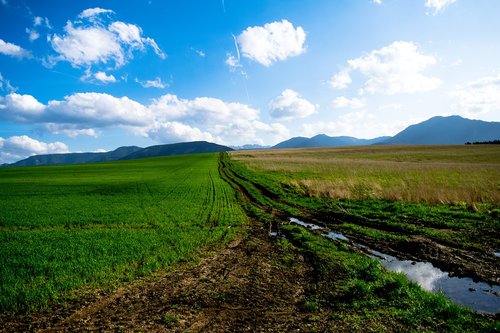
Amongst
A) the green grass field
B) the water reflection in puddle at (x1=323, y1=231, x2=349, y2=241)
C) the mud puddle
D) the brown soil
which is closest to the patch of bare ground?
the green grass field

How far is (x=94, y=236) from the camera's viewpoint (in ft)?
55.6

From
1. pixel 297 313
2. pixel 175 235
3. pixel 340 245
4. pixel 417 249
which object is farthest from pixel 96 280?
pixel 417 249

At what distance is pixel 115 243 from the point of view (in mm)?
15664

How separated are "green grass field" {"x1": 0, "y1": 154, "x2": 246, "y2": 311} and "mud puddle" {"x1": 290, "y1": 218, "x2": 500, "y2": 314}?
30.1ft

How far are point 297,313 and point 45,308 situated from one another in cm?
820

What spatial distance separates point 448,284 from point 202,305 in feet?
30.2

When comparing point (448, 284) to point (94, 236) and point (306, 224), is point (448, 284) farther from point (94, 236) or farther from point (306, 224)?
point (94, 236)

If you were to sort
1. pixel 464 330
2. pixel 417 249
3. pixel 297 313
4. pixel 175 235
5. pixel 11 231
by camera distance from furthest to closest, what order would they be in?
pixel 11 231
pixel 175 235
pixel 417 249
pixel 297 313
pixel 464 330

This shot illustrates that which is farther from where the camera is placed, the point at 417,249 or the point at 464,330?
the point at 417,249

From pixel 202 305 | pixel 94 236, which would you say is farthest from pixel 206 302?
pixel 94 236

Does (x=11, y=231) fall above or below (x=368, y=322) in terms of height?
above

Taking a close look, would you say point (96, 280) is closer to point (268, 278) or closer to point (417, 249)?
point (268, 278)

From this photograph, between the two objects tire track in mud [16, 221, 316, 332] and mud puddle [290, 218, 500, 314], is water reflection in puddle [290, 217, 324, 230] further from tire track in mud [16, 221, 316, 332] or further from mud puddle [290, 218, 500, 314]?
tire track in mud [16, 221, 316, 332]

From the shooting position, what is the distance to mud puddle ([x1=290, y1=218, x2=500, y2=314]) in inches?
382
